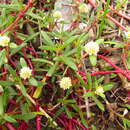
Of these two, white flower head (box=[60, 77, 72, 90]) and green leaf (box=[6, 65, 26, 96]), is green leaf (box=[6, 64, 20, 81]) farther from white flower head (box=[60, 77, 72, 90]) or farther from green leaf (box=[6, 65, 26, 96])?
white flower head (box=[60, 77, 72, 90])

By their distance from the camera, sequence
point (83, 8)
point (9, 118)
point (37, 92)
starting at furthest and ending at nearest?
1. point (83, 8)
2. point (37, 92)
3. point (9, 118)

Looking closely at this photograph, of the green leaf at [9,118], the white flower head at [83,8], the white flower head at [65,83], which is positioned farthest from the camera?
the white flower head at [83,8]

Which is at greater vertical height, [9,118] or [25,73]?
[25,73]

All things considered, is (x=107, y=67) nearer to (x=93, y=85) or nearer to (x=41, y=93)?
(x=93, y=85)

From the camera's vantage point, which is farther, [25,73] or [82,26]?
[82,26]

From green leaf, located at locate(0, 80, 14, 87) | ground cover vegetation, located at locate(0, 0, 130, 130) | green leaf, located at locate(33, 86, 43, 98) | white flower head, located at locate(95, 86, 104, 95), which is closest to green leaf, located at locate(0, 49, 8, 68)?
ground cover vegetation, located at locate(0, 0, 130, 130)

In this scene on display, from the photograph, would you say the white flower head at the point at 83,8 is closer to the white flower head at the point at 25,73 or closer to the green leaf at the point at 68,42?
the green leaf at the point at 68,42

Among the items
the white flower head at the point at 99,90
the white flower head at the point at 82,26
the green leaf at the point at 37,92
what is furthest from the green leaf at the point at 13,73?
the white flower head at the point at 82,26

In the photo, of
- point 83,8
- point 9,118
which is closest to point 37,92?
point 9,118

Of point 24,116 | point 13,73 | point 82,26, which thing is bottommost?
point 24,116

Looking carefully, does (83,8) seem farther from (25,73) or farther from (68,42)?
(25,73)

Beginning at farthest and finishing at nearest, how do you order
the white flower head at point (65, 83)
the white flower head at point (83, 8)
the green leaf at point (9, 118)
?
the white flower head at point (83, 8) < the white flower head at point (65, 83) < the green leaf at point (9, 118)

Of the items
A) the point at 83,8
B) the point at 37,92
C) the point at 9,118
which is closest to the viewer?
the point at 9,118
